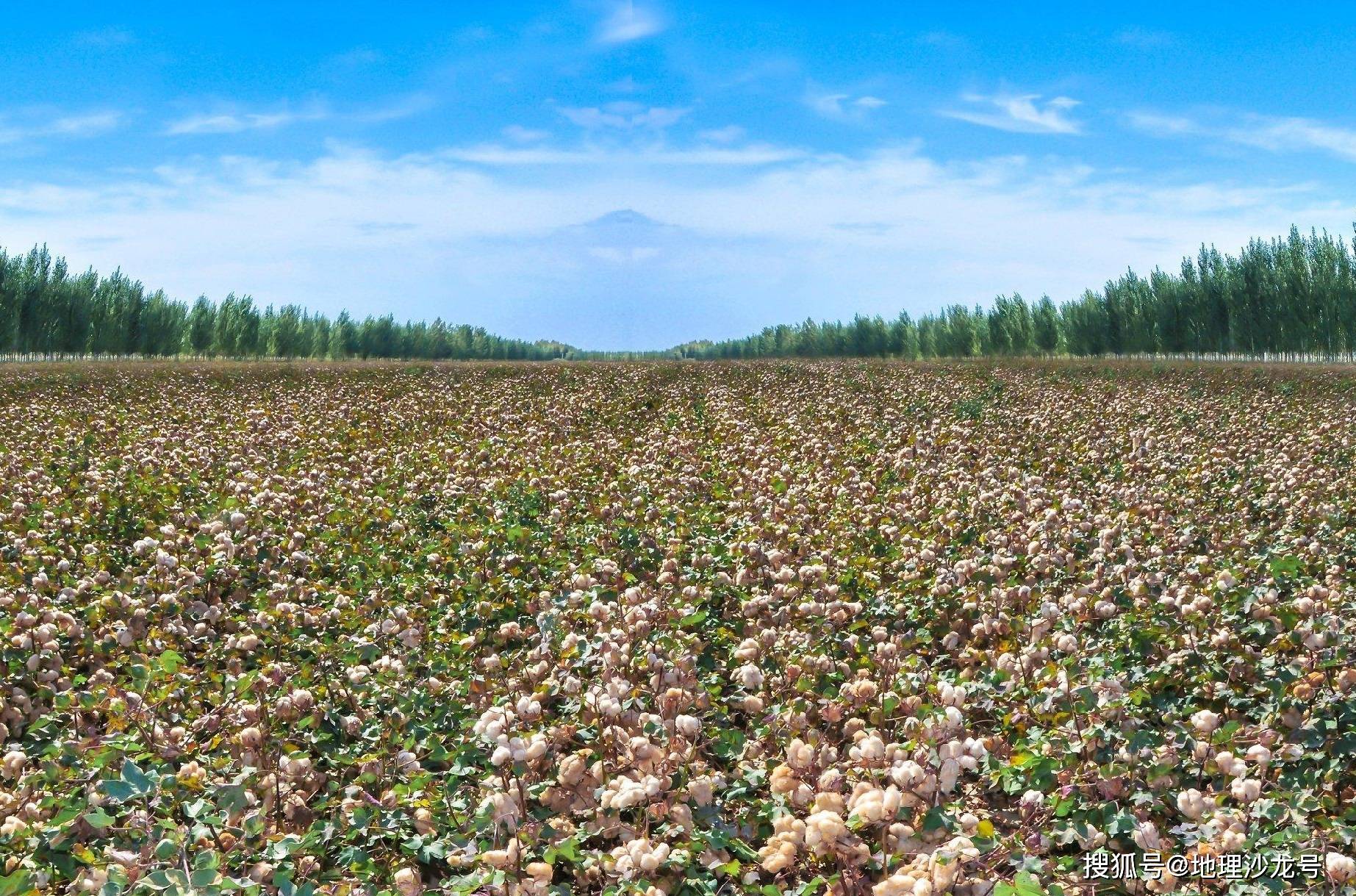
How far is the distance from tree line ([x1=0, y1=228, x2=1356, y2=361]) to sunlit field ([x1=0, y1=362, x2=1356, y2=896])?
49.4 meters

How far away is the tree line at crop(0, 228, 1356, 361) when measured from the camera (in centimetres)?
5400

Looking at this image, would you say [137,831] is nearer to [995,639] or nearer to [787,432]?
[995,639]

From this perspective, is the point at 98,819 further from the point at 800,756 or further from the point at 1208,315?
the point at 1208,315

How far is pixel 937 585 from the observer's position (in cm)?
681

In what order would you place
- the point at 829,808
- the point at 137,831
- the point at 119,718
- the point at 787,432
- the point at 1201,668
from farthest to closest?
the point at 787,432
the point at 1201,668
the point at 119,718
the point at 137,831
the point at 829,808

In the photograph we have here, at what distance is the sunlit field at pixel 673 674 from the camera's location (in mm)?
3844

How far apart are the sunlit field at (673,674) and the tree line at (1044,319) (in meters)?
49.4

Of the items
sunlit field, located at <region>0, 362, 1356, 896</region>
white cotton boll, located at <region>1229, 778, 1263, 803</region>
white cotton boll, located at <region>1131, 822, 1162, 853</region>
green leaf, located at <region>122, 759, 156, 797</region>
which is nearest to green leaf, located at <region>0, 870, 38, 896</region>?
sunlit field, located at <region>0, 362, 1356, 896</region>

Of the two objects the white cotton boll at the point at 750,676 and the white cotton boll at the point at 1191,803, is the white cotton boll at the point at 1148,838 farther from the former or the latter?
the white cotton boll at the point at 750,676

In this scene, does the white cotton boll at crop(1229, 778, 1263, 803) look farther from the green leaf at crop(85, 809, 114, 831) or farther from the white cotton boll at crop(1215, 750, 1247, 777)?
the green leaf at crop(85, 809, 114, 831)

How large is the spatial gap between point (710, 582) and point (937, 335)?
78.1 metres

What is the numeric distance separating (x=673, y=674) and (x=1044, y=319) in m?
70.2

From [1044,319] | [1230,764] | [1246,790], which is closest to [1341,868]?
[1246,790]

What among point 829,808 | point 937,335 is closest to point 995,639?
point 829,808
